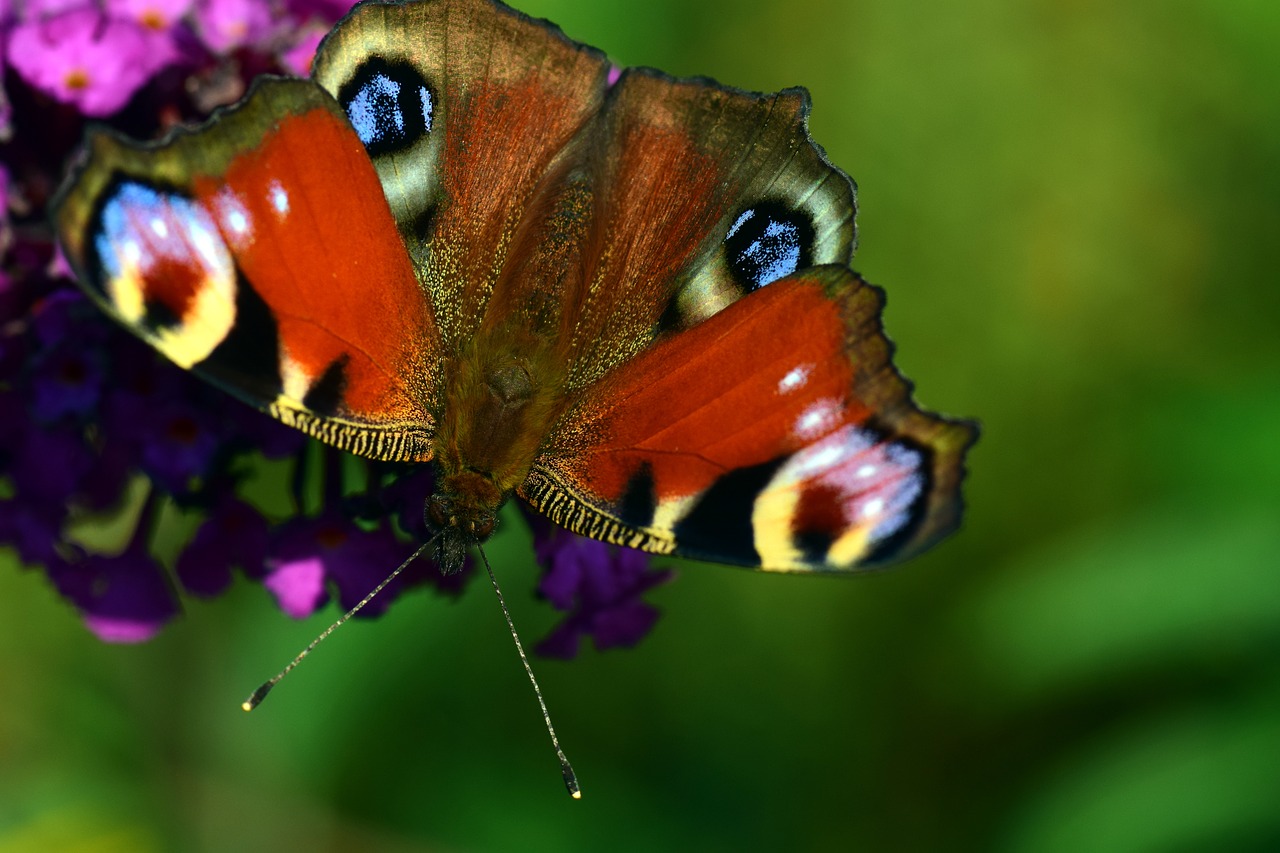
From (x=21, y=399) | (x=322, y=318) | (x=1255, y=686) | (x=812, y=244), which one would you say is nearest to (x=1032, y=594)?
(x=1255, y=686)

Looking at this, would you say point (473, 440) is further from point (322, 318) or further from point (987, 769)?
point (987, 769)

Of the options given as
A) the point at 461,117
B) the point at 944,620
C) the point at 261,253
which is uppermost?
the point at 944,620

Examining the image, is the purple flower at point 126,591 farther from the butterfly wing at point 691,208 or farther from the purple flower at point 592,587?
the butterfly wing at point 691,208

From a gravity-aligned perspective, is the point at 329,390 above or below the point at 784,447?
below

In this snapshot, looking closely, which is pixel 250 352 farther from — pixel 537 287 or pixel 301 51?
pixel 301 51

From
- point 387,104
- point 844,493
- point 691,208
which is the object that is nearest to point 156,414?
point 387,104

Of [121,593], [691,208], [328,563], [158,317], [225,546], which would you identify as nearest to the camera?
[158,317]

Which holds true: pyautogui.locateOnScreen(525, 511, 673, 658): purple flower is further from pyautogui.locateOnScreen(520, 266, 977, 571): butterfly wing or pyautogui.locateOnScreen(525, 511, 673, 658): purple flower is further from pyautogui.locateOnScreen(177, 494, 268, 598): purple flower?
pyautogui.locateOnScreen(177, 494, 268, 598): purple flower
